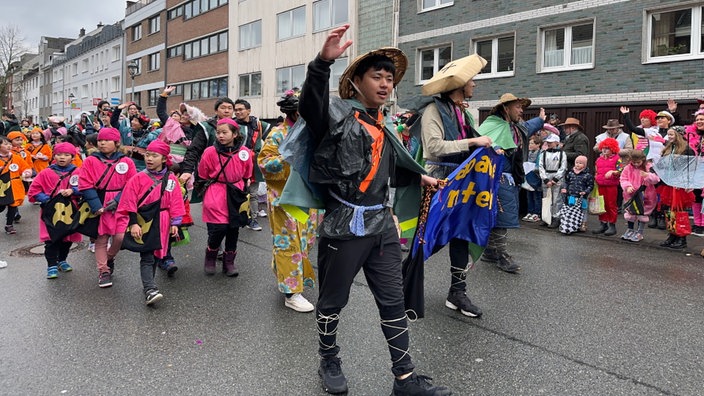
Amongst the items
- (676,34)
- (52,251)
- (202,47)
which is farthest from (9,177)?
(202,47)

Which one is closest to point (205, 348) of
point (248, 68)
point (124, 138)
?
point (124, 138)

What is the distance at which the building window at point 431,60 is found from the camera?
18750mm

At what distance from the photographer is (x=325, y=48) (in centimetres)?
256

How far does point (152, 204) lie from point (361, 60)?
3070 millimetres

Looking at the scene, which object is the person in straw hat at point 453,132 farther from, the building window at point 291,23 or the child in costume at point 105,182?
the building window at point 291,23

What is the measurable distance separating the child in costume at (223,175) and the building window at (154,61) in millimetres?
38961

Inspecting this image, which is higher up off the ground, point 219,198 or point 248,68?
point 248,68

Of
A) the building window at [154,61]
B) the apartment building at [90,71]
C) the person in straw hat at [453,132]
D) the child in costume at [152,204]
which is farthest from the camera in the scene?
the apartment building at [90,71]

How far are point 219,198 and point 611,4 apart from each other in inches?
499

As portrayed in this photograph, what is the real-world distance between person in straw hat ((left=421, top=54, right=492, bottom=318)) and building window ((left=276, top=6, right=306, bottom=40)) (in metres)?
22.7

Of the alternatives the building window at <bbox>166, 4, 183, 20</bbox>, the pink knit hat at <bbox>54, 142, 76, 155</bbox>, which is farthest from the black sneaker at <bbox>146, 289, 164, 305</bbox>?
the building window at <bbox>166, 4, 183, 20</bbox>

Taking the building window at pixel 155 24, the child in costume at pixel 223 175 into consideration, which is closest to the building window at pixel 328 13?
the child in costume at pixel 223 175

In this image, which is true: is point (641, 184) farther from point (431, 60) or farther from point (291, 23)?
point (291, 23)

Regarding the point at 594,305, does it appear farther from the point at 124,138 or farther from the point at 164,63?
the point at 164,63
